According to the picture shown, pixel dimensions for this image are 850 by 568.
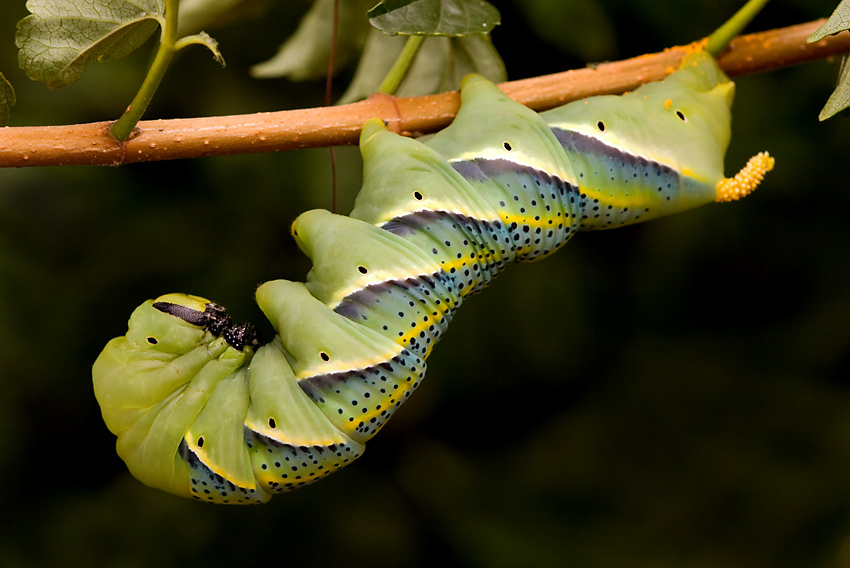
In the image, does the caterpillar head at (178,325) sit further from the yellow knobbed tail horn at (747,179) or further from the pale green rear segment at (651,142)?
the yellow knobbed tail horn at (747,179)

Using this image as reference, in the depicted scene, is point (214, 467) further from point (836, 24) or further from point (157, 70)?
point (836, 24)

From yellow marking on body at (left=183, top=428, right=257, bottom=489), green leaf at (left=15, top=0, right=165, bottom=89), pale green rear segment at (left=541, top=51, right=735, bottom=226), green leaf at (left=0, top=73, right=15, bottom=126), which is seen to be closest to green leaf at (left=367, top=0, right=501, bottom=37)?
pale green rear segment at (left=541, top=51, right=735, bottom=226)

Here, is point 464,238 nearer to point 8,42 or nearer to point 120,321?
point 120,321

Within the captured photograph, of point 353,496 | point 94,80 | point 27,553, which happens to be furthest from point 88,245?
point 353,496

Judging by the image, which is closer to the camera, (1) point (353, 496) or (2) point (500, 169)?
(2) point (500, 169)

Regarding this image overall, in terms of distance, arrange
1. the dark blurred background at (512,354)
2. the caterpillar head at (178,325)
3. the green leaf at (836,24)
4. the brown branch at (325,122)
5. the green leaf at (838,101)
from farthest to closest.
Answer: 1. the dark blurred background at (512,354)
2. the caterpillar head at (178,325)
3. the brown branch at (325,122)
4. the green leaf at (838,101)
5. the green leaf at (836,24)

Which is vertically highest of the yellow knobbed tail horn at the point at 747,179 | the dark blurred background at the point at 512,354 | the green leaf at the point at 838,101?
the green leaf at the point at 838,101

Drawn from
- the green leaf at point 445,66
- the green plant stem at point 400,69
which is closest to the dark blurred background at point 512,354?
the green leaf at point 445,66

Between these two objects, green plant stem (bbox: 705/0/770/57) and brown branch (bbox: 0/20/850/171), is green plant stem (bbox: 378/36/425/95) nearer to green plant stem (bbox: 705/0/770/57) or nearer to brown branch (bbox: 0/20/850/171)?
brown branch (bbox: 0/20/850/171)
